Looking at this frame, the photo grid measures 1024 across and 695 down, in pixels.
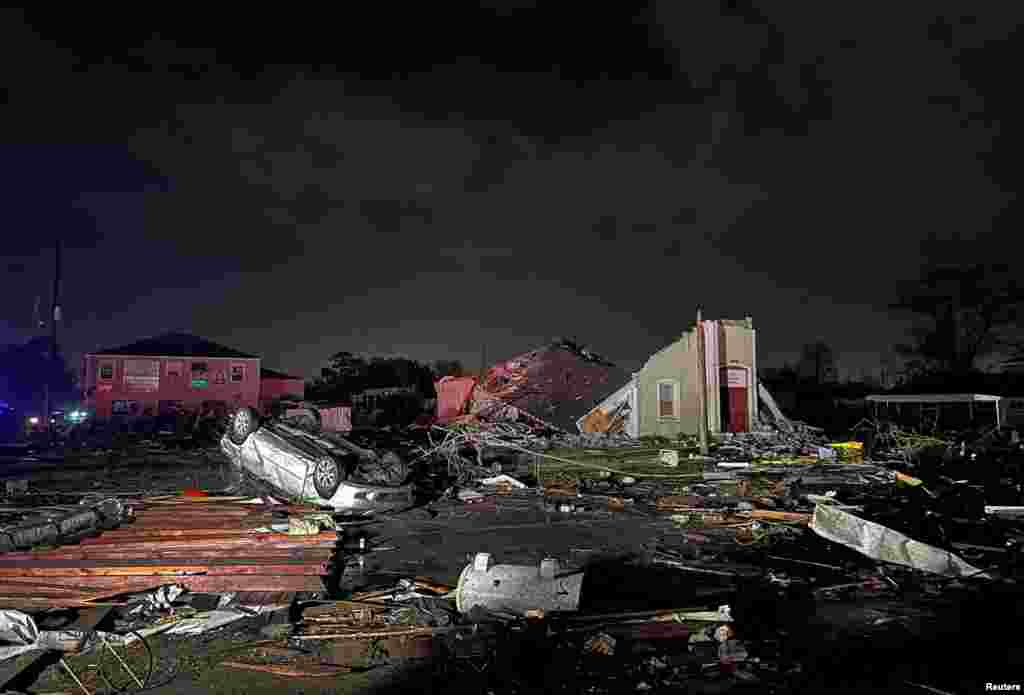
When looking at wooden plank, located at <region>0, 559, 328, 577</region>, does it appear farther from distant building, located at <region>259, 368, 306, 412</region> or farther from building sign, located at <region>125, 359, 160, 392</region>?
distant building, located at <region>259, 368, 306, 412</region>

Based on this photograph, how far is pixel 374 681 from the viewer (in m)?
5.00

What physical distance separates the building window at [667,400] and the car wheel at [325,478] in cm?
1597

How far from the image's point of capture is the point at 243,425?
41.9 ft

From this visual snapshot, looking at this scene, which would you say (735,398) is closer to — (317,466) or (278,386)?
(317,466)

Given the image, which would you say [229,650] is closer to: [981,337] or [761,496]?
[761,496]

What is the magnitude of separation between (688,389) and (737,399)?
2043 mm

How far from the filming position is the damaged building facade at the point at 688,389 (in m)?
24.9

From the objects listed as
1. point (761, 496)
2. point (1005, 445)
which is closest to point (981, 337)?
point (1005, 445)

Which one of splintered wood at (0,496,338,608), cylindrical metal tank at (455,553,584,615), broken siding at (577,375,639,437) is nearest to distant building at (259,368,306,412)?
broken siding at (577,375,639,437)

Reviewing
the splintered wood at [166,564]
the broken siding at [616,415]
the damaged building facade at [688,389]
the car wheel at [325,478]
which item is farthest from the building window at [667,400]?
the splintered wood at [166,564]

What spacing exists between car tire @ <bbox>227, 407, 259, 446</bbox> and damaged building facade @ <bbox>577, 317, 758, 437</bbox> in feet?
48.4

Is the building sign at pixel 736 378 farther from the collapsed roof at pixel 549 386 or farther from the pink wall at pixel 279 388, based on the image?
the pink wall at pixel 279 388

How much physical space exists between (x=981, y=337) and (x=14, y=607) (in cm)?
5297

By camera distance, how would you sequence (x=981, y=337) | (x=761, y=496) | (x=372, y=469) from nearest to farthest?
(x=372, y=469) → (x=761, y=496) → (x=981, y=337)
